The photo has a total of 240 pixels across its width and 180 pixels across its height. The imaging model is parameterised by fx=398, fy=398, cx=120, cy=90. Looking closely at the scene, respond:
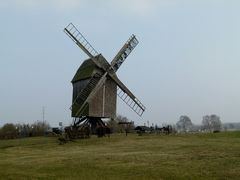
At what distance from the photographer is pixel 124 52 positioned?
4747cm

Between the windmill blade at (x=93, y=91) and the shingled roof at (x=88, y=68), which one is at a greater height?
the shingled roof at (x=88, y=68)

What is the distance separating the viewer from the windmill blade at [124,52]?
150 feet

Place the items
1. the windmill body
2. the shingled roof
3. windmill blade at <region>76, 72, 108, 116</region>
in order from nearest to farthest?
windmill blade at <region>76, 72, 108, 116</region> < the windmill body < the shingled roof

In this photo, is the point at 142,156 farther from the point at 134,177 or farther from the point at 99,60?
the point at 99,60

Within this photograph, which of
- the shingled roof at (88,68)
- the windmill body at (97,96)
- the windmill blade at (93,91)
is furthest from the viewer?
the shingled roof at (88,68)

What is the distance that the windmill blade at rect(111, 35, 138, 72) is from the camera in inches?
1805

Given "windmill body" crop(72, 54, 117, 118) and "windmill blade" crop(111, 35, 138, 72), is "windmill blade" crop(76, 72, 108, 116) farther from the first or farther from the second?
"windmill blade" crop(111, 35, 138, 72)

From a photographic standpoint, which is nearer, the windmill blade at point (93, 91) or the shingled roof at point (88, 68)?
the windmill blade at point (93, 91)

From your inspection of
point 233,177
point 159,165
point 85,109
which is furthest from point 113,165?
point 85,109

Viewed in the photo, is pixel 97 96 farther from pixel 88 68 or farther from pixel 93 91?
pixel 88 68

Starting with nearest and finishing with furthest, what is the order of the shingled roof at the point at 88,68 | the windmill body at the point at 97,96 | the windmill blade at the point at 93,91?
1. the windmill blade at the point at 93,91
2. the windmill body at the point at 97,96
3. the shingled roof at the point at 88,68

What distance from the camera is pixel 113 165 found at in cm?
1969

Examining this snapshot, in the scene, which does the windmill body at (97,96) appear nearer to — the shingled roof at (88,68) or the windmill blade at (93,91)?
the shingled roof at (88,68)

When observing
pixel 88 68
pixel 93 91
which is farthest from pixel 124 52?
pixel 93 91
